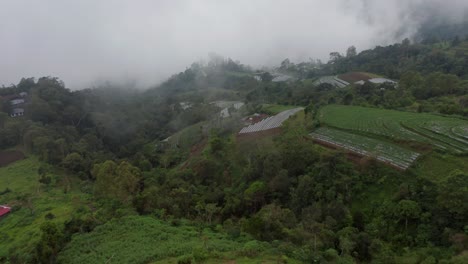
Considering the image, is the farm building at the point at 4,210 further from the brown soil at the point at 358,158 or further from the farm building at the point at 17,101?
the farm building at the point at 17,101

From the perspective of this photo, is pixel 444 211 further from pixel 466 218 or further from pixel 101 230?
pixel 101 230

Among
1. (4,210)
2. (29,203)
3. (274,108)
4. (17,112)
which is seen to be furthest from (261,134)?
(17,112)

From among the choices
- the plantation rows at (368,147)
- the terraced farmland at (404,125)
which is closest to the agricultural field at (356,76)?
the terraced farmland at (404,125)

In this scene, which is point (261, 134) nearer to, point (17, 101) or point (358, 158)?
point (358, 158)

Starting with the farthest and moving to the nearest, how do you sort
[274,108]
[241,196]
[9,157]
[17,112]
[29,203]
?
[17,112], [274,108], [9,157], [29,203], [241,196]

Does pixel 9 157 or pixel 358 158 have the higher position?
pixel 9 157

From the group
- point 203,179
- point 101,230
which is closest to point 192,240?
point 101,230
